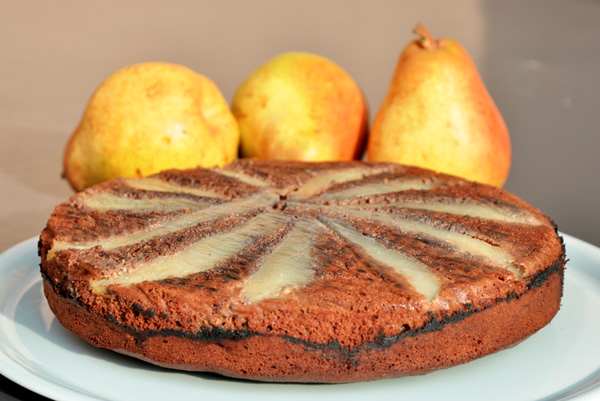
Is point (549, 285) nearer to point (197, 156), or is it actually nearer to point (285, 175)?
point (285, 175)

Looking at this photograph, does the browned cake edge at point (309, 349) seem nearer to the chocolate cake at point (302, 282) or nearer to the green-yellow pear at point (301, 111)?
the chocolate cake at point (302, 282)

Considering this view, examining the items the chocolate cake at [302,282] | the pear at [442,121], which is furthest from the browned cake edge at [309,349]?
the pear at [442,121]

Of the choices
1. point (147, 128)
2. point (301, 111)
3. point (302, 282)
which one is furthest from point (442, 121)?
point (302, 282)

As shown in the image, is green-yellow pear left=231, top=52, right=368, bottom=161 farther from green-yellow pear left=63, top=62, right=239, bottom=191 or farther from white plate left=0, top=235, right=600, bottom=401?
white plate left=0, top=235, right=600, bottom=401

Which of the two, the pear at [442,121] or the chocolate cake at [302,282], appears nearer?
the chocolate cake at [302,282]

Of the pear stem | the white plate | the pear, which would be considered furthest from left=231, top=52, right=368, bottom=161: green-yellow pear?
the white plate

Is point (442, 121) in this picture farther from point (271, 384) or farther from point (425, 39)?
point (271, 384)
